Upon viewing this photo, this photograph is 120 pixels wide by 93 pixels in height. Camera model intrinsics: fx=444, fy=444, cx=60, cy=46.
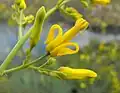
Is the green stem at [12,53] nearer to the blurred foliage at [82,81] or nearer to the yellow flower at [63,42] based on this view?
the yellow flower at [63,42]

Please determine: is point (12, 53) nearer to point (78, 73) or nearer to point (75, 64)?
point (78, 73)

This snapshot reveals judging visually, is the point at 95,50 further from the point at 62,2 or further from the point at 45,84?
the point at 62,2

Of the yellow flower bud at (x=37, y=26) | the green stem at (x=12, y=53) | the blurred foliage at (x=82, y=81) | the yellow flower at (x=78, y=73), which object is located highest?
the yellow flower bud at (x=37, y=26)

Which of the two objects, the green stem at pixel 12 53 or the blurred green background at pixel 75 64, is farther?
the blurred green background at pixel 75 64

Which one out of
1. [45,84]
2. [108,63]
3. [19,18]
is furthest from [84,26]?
[108,63]

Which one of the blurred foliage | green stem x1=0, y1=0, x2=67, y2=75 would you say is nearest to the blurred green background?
the blurred foliage

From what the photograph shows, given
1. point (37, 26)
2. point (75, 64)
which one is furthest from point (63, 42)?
point (75, 64)

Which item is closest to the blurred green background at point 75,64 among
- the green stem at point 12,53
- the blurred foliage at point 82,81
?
the blurred foliage at point 82,81

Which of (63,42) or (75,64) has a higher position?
(63,42)

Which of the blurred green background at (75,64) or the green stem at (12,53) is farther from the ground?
the green stem at (12,53)

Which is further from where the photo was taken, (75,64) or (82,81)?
(75,64)

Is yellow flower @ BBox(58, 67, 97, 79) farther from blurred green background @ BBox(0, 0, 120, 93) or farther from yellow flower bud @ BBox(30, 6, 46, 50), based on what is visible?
blurred green background @ BBox(0, 0, 120, 93)
